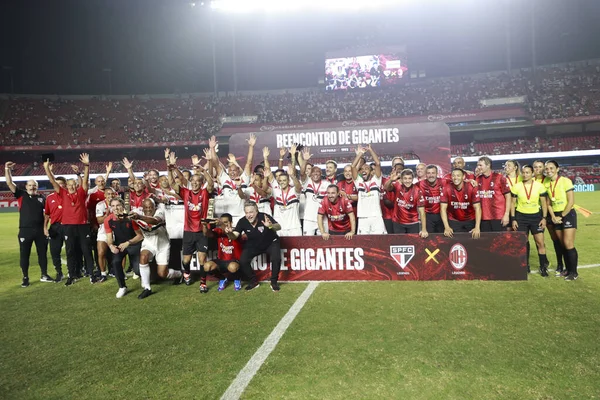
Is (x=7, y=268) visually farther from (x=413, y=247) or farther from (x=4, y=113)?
(x=4, y=113)

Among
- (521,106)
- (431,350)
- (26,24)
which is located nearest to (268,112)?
(26,24)

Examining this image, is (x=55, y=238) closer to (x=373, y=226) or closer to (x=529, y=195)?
(x=373, y=226)

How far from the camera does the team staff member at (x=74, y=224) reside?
24.7ft

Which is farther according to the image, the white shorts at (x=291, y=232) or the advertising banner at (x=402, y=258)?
the white shorts at (x=291, y=232)

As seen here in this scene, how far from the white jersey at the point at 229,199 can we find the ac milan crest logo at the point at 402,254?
3.28 metres

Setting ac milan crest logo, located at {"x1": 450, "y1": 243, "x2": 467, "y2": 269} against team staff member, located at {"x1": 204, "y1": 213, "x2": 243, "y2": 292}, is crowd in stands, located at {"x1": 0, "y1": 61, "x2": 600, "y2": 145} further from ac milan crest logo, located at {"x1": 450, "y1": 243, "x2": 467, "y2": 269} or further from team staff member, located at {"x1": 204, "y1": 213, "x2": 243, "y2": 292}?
team staff member, located at {"x1": 204, "y1": 213, "x2": 243, "y2": 292}

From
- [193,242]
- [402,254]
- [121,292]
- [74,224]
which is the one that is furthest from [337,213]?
[74,224]

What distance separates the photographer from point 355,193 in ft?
25.4

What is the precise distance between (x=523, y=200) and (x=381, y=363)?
16.0 ft

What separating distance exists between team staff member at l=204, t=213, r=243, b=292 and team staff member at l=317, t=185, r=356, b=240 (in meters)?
1.69

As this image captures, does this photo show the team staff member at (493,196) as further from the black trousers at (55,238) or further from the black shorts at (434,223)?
the black trousers at (55,238)

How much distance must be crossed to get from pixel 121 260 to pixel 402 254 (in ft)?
16.4

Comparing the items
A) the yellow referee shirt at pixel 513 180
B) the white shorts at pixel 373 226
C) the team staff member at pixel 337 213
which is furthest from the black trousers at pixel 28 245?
the yellow referee shirt at pixel 513 180

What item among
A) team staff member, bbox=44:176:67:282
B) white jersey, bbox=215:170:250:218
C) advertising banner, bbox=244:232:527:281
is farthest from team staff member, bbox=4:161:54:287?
advertising banner, bbox=244:232:527:281
